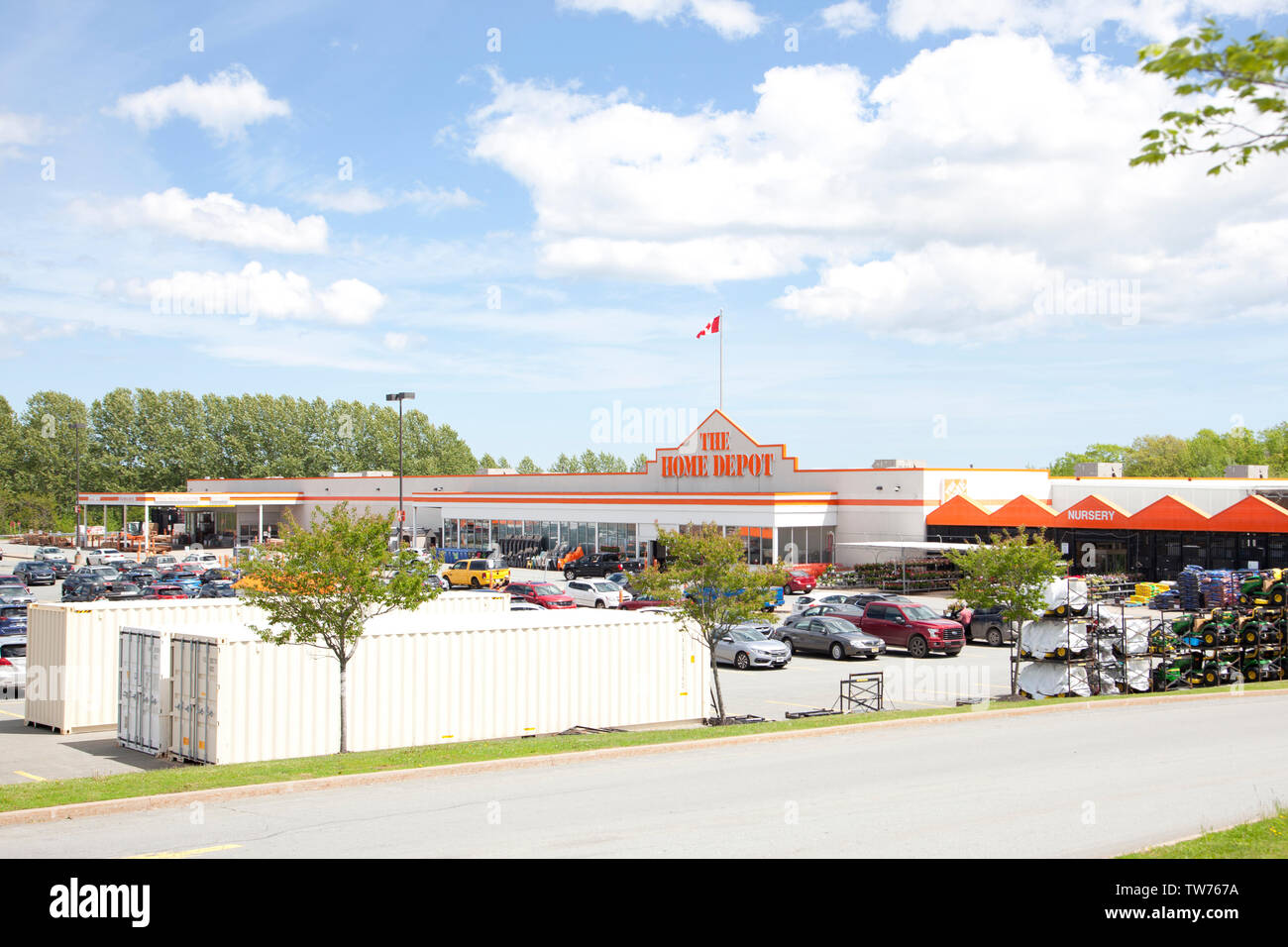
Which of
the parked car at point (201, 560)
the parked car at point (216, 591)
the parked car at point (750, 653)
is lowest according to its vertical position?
the parked car at point (750, 653)

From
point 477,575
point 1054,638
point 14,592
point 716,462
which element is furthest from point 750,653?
point 716,462

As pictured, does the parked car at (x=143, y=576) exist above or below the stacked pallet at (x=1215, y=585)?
below

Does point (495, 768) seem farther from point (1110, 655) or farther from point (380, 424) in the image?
point (380, 424)

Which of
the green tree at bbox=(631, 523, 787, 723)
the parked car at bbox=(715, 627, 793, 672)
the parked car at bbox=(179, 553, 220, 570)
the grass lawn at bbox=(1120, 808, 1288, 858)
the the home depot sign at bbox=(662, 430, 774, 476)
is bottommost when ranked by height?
the parked car at bbox=(715, 627, 793, 672)

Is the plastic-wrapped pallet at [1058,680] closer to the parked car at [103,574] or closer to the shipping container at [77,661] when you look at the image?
the shipping container at [77,661]

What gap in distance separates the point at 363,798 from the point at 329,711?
256 inches

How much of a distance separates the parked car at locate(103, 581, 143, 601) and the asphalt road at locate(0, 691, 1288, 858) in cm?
3531

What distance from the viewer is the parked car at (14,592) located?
44.5 metres

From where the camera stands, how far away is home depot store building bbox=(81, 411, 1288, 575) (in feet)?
178

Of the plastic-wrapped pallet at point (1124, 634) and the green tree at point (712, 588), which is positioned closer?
the green tree at point (712, 588)

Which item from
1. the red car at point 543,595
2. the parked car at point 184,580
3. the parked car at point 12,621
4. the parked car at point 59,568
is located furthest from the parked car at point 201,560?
the red car at point 543,595

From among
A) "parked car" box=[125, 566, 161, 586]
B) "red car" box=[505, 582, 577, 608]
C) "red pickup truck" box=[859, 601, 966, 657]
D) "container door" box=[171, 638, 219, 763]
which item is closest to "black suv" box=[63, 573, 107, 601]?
"parked car" box=[125, 566, 161, 586]

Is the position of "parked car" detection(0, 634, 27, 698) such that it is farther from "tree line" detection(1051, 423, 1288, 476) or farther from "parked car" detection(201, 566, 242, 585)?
"tree line" detection(1051, 423, 1288, 476)

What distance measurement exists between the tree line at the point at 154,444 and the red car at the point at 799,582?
7055cm
